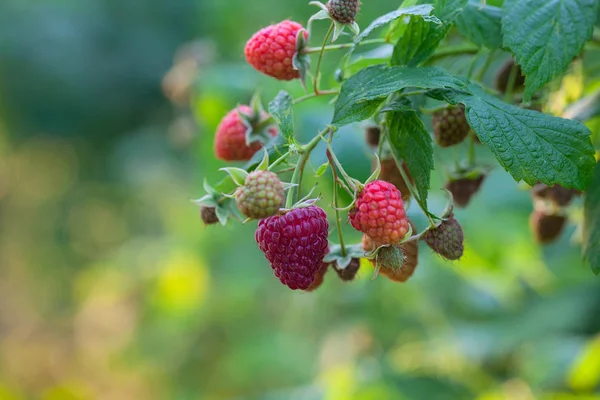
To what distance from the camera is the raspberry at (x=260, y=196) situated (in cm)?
60

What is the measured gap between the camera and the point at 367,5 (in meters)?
2.32

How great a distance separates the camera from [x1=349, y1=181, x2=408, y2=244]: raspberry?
643 mm

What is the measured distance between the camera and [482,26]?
0.79 metres

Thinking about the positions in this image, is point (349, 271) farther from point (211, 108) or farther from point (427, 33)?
point (211, 108)

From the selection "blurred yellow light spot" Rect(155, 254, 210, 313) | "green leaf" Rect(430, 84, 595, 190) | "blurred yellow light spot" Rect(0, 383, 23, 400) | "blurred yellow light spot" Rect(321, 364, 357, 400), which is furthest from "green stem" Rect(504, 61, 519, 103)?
"blurred yellow light spot" Rect(0, 383, 23, 400)

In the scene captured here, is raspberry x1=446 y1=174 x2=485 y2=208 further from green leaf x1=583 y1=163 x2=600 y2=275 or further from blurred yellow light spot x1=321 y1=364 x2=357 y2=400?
blurred yellow light spot x1=321 y1=364 x2=357 y2=400

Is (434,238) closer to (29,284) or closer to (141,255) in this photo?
(141,255)

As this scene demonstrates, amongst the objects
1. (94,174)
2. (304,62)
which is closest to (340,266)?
(304,62)

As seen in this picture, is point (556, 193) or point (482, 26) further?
point (556, 193)

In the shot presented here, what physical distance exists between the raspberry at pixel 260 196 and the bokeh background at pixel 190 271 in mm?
281

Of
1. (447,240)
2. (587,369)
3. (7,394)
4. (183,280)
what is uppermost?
(7,394)

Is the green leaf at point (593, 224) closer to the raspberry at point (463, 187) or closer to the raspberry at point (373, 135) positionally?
the raspberry at point (463, 187)

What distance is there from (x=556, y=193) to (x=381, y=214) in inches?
13.7

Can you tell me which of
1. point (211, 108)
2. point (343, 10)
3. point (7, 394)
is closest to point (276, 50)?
point (343, 10)
